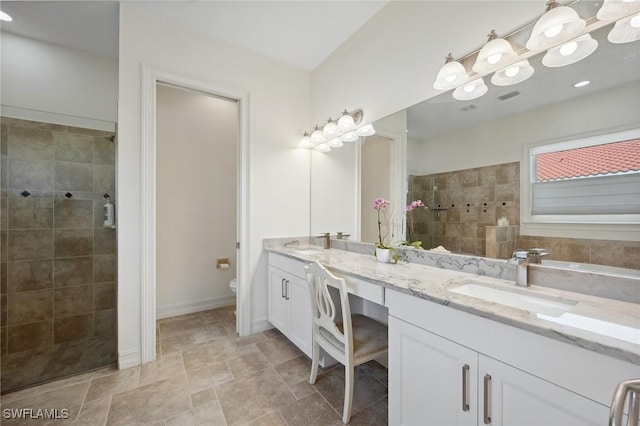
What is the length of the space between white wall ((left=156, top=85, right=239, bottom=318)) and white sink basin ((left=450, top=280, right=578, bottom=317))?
110 inches

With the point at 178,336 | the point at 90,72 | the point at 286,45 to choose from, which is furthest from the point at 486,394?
the point at 90,72

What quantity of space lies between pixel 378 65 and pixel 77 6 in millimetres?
2407

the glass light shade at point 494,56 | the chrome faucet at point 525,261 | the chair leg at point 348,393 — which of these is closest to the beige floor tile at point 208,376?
the chair leg at point 348,393

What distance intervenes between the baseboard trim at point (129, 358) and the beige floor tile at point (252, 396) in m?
0.78

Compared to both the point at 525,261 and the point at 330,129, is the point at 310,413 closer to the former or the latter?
the point at 525,261

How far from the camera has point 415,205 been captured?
5.89 feet

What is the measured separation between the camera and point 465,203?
1523mm

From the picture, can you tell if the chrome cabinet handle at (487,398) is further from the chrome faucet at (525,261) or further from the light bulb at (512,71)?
the light bulb at (512,71)

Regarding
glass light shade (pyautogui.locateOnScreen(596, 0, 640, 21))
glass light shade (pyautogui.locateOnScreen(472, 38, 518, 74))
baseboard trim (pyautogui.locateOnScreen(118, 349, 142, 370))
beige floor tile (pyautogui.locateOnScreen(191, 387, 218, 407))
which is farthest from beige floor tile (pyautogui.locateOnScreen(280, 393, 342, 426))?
glass light shade (pyautogui.locateOnScreen(596, 0, 640, 21))

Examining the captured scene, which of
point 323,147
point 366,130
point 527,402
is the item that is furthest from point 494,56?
point 323,147

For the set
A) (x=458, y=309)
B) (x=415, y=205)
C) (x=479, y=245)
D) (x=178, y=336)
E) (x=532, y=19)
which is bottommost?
(x=178, y=336)

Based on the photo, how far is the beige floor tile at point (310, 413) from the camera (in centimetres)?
140

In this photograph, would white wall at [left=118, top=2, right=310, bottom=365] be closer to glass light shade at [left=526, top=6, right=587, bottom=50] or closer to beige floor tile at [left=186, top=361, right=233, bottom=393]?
beige floor tile at [left=186, top=361, right=233, bottom=393]

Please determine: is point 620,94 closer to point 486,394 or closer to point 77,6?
point 486,394
